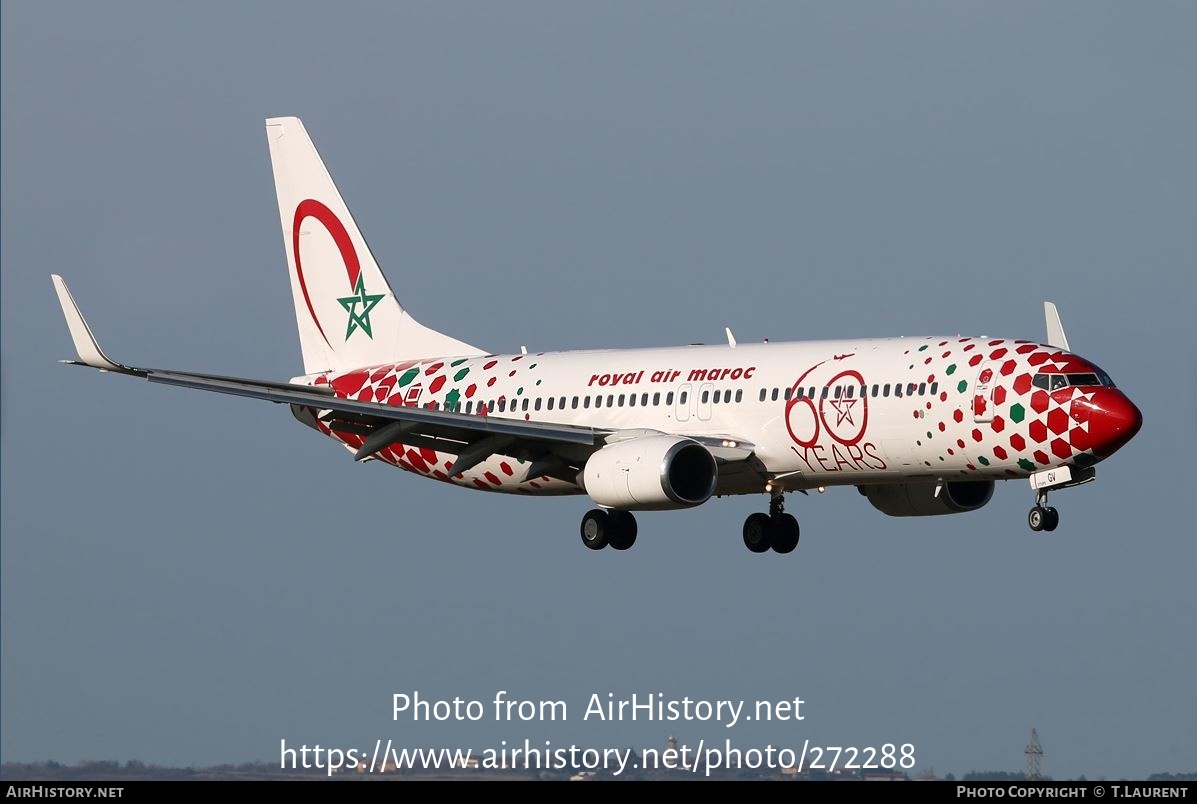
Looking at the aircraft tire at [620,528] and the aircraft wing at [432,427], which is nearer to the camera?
the aircraft wing at [432,427]

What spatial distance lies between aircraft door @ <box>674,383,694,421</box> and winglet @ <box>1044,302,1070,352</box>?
9.62 meters

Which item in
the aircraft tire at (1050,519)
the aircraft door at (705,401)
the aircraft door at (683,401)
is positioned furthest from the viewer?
the aircraft door at (683,401)

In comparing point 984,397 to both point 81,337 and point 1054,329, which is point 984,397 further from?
point 81,337

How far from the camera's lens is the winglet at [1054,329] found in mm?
63312

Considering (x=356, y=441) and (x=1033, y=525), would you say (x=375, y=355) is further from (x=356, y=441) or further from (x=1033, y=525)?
(x=1033, y=525)

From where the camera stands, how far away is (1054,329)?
63.6 meters

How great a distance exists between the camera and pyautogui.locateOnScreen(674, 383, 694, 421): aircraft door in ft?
220

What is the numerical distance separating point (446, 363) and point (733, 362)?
1164cm

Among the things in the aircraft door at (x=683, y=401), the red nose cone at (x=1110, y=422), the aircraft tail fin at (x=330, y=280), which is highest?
the aircraft tail fin at (x=330, y=280)

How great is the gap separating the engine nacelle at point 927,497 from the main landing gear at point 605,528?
22.1 feet

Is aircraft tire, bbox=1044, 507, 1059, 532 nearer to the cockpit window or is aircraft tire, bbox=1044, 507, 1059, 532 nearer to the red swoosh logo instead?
the cockpit window

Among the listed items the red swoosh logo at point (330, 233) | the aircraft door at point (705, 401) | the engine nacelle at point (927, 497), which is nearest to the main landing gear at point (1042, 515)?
the engine nacelle at point (927, 497)

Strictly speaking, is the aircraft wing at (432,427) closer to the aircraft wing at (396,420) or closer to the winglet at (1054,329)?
the aircraft wing at (396,420)
